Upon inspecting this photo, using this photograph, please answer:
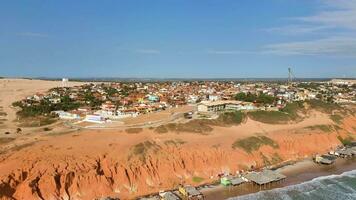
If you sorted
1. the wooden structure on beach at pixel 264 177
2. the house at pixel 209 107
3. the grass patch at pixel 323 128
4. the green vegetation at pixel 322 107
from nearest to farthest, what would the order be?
the wooden structure on beach at pixel 264 177
the grass patch at pixel 323 128
the house at pixel 209 107
the green vegetation at pixel 322 107

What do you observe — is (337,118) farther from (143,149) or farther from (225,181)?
(143,149)

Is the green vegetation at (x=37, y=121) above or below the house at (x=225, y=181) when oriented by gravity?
above

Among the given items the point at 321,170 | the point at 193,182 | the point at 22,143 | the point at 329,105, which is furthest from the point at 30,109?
the point at 329,105

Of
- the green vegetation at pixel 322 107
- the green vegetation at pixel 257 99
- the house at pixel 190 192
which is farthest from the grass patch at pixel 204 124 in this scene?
the green vegetation at pixel 257 99

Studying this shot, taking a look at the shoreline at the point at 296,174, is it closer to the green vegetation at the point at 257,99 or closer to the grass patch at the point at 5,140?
the grass patch at the point at 5,140

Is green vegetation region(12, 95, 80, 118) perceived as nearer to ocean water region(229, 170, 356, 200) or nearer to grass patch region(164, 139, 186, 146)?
grass patch region(164, 139, 186, 146)

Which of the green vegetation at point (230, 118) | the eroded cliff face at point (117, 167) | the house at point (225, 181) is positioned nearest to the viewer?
the eroded cliff face at point (117, 167)

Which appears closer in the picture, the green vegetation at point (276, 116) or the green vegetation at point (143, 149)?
the green vegetation at point (143, 149)
